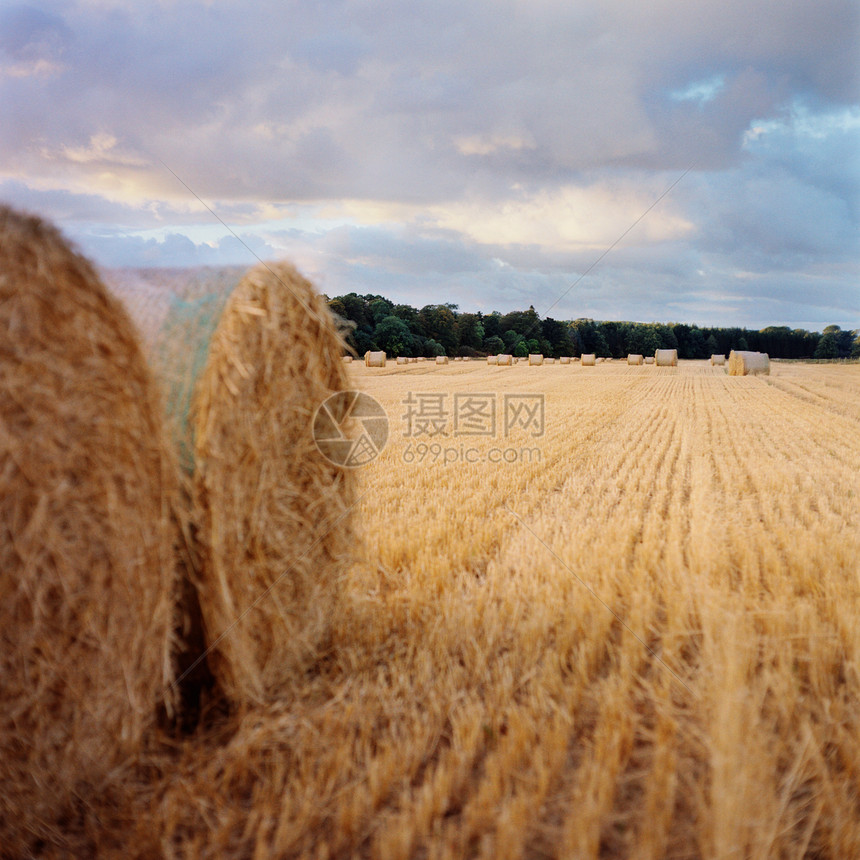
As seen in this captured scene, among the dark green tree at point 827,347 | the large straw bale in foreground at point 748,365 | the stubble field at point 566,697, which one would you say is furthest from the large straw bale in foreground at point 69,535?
the dark green tree at point 827,347

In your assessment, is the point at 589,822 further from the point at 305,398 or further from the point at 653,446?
the point at 653,446

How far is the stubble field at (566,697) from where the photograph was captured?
7.92 ft

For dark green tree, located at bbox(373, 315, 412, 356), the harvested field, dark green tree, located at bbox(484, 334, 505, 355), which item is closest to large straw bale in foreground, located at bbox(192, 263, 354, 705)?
the harvested field

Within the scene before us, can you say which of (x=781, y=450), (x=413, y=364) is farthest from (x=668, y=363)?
(x=781, y=450)

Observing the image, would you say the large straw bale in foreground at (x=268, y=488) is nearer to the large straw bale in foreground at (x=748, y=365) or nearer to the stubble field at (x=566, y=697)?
the stubble field at (x=566, y=697)

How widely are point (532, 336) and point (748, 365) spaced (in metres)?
23.5

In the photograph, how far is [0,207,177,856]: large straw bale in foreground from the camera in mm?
2490

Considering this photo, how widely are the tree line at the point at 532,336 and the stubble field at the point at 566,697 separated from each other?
3044 centimetres

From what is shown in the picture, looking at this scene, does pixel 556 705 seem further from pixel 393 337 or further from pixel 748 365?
pixel 393 337

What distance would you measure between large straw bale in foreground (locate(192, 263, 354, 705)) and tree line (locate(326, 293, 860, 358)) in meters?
31.8

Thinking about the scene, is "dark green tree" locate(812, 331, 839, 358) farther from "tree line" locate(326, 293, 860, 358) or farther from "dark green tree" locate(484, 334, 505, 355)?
"dark green tree" locate(484, 334, 505, 355)

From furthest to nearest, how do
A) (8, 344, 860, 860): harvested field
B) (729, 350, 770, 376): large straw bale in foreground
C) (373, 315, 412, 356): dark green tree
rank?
(373, 315, 412, 356): dark green tree < (729, 350, 770, 376): large straw bale in foreground < (8, 344, 860, 860): harvested field

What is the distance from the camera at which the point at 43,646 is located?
256cm

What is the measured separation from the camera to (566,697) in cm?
321
